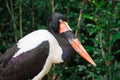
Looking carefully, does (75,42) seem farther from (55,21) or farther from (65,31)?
(55,21)

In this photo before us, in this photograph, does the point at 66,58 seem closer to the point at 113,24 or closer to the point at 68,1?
the point at 113,24

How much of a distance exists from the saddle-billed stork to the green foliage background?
11.8 inches

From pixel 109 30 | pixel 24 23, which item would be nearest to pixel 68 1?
pixel 24 23

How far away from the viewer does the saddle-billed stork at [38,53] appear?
4777 millimetres

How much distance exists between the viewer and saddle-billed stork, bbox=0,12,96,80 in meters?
4.78

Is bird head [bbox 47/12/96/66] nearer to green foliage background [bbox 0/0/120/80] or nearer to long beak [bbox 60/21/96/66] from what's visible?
long beak [bbox 60/21/96/66]

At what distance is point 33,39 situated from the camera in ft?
15.8

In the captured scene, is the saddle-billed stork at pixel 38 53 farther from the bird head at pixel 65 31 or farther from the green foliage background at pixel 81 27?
the green foliage background at pixel 81 27

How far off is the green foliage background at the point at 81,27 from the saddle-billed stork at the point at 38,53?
0.98 ft

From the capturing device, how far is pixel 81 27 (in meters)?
5.94

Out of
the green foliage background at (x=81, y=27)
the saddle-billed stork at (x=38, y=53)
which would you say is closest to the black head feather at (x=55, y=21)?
the saddle-billed stork at (x=38, y=53)

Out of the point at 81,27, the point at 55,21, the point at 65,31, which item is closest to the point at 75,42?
the point at 65,31

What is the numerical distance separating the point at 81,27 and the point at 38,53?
128 cm

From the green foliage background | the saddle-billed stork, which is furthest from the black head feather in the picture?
the green foliage background
